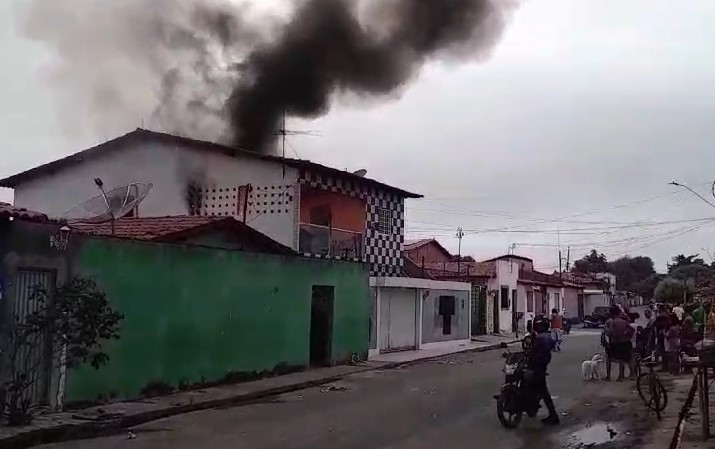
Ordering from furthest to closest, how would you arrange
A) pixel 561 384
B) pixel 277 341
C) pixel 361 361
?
1. pixel 361 361
2. pixel 277 341
3. pixel 561 384

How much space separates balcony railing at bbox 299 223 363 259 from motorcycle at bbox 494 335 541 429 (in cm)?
1226

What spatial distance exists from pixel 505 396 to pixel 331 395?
4910 millimetres

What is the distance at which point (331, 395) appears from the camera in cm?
1423

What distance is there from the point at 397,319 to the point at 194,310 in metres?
11.2

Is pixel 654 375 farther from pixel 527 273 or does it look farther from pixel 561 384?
pixel 527 273

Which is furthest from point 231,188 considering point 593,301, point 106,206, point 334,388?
point 593,301

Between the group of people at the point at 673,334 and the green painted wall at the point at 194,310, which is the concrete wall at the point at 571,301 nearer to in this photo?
the group of people at the point at 673,334

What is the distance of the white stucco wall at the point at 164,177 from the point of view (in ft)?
72.4

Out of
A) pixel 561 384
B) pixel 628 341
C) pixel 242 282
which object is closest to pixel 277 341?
pixel 242 282

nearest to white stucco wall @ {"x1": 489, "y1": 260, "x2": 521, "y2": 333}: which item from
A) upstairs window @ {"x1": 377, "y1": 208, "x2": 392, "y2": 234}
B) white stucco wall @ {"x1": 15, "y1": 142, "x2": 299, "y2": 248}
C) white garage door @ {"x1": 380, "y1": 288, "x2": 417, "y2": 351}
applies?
white garage door @ {"x1": 380, "y1": 288, "x2": 417, "y2": 351}

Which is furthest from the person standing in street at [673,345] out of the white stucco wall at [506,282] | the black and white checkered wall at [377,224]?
the white stucco wall at [506,282]

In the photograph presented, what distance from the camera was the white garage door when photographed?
23797 mm

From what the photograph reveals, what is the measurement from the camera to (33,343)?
10.9m

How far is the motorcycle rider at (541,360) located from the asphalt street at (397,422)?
321 mm
